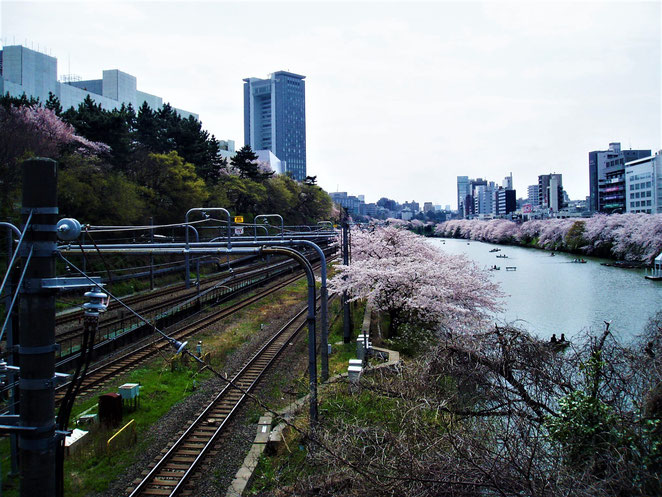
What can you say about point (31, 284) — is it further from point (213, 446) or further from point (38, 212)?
point (213, 446)

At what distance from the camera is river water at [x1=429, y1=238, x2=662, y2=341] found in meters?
23.4

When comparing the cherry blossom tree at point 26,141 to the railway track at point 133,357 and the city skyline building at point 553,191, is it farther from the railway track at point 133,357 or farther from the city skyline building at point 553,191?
the city skyline building at point 553,191

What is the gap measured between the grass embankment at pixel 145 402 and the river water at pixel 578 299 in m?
10.4

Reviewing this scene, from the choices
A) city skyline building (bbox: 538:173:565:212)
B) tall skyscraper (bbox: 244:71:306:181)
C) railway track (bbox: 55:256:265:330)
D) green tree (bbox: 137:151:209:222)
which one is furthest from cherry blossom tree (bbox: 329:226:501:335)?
tall skyscraper (bbox: 244:71:306:181)

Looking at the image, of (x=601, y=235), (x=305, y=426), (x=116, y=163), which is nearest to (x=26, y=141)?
(x=116, y=163)

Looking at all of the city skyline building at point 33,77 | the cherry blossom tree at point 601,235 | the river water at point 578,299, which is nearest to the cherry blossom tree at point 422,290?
the river water at point 578,299

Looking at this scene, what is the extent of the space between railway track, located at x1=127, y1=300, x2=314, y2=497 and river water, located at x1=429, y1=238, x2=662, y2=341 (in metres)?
9.60

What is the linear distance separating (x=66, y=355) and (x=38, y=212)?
11.7 m

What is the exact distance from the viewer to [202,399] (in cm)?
1112

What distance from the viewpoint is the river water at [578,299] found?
23.4 m

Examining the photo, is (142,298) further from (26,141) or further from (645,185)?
(645,185)

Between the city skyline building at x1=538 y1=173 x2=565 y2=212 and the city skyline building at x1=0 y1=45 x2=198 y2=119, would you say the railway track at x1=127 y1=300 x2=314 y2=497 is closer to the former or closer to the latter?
the city skyline building at x1=0 y1=45 x2=198 y2=119

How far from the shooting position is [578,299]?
30.3 m

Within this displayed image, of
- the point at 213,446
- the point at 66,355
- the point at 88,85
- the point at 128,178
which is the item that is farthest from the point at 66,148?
the point at 88,85
